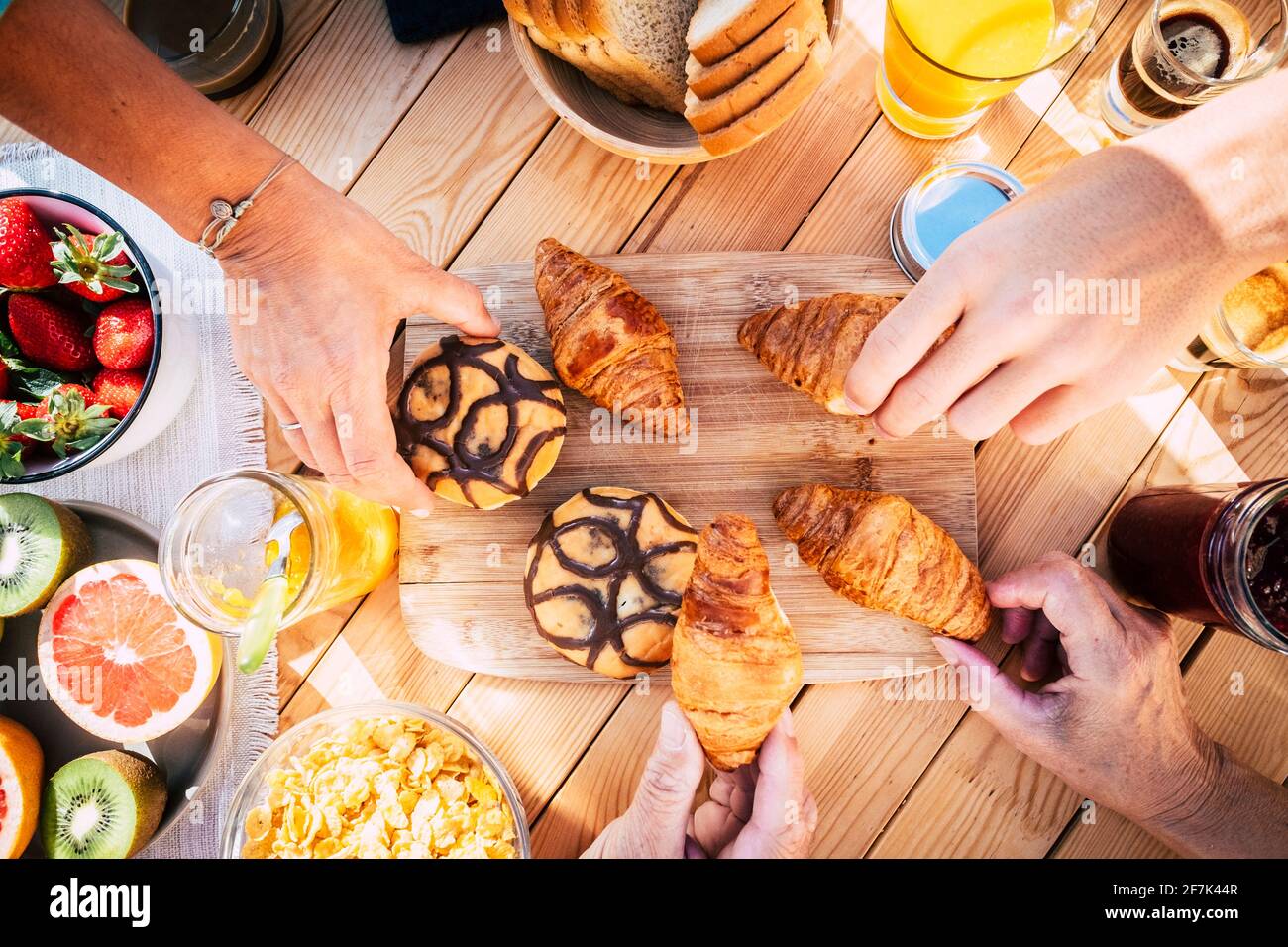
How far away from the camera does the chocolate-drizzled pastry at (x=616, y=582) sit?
1.36m

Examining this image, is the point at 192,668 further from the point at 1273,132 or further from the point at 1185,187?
the point at 1273,132

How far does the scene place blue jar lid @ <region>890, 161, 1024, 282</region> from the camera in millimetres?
1520

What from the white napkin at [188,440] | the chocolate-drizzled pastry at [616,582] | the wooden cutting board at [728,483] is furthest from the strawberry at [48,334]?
the chocolate-drizzled pastry at [616,582]

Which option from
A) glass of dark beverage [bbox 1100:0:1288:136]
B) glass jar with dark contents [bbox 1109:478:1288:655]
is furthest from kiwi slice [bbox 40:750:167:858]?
glass of dark beverage [bbox 1100:0:1288:136]

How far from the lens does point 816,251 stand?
1.60 meters

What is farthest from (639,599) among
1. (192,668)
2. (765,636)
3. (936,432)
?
(192,668)

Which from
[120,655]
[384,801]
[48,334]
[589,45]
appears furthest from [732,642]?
[48,334]

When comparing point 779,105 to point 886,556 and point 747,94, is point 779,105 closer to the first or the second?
point 747,94

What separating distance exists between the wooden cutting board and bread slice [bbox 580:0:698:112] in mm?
352

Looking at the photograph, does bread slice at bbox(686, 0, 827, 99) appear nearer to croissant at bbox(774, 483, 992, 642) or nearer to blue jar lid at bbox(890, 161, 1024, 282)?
blue jar lid at bbox(890, 161, 1024, 282)

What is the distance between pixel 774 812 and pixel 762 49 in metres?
1.23

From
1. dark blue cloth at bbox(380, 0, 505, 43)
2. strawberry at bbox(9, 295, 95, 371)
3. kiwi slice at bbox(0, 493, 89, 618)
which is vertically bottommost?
kiwi slice at bbox(0, 493, 89, 618)

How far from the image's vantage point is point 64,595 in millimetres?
1417
